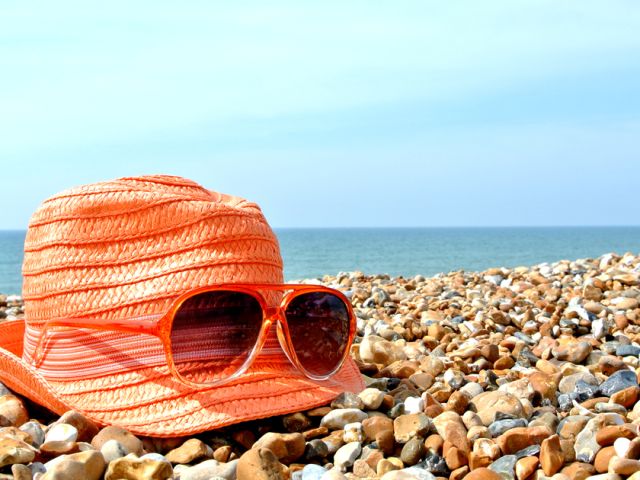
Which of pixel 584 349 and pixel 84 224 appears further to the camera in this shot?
pixel 584 349

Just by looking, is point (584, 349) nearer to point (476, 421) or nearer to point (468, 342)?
point (468, 342)

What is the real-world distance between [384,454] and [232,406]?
63 centimetres

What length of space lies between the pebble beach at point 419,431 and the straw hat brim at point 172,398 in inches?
2.9

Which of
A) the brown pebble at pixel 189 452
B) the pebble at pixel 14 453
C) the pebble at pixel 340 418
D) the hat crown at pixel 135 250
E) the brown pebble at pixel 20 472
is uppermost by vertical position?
the hat crown at pixel 135 250

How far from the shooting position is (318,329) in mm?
3379

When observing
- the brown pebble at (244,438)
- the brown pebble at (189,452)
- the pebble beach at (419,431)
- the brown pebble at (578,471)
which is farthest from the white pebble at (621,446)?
the brown pebble at (189,452)

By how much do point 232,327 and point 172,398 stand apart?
372 millimetres

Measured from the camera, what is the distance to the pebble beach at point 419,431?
255 centimetres

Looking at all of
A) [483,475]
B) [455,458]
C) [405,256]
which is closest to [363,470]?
[455,458]

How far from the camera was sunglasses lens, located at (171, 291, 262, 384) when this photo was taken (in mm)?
3010

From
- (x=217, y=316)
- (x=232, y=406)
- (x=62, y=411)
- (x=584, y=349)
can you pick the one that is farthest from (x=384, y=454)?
(x=584, y=349)

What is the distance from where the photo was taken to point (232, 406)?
3012 millimetres

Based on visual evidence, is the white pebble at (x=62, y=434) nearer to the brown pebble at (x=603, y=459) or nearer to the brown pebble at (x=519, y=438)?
the brown pebble at (x=519, y=438)

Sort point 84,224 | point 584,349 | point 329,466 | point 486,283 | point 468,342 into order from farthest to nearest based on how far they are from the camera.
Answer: point 486,283 < point 468,342 < point 584,349 < point 84,224 < point 329,466
